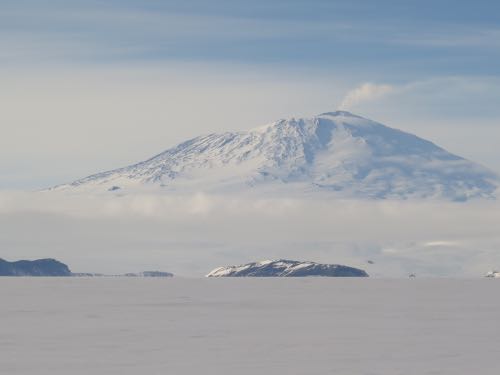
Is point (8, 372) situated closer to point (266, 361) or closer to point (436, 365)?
point (266, 361)

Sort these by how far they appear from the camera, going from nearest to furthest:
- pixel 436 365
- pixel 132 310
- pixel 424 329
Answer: pixel 436 365 → pixel 424 329 → pixel 132 310

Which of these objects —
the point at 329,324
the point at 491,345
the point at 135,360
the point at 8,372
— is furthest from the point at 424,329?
the point at 8,372

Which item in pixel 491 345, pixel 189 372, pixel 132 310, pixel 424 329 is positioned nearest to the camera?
pixel 189 372

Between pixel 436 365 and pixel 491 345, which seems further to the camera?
pixel 491 345

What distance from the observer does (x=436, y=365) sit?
81.9 metres

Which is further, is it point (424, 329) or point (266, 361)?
point (424, 329)

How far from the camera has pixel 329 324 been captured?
432ft

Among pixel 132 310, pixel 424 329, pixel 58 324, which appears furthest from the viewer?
pixel 132 310

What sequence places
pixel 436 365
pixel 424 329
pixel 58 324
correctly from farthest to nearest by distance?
pixel 58 324
pixel 424 329
pixel 436 365

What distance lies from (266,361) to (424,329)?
142 ft

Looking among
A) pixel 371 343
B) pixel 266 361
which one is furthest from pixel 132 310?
pixel 266 361

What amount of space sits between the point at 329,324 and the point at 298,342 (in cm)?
2967

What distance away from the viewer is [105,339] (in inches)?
4166

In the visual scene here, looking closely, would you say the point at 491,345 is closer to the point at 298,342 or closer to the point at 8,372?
the point at 298,342
